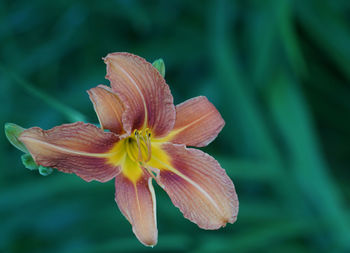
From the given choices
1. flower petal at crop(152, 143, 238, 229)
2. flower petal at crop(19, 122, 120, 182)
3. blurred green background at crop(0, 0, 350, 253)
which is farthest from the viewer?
Result: blurred green background at crop(0, 0, 350, 253)

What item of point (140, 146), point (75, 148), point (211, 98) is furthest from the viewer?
point (211, 98)

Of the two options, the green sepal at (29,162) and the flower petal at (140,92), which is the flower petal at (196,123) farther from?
the green sepal at (29,162)

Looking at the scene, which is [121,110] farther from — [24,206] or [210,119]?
[24,206]

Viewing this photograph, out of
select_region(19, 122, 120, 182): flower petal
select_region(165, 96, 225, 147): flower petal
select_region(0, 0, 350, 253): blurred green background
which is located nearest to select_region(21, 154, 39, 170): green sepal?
select_region(19, 122, 120, 182): flower petal

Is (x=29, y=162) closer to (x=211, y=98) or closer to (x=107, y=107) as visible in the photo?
(x=107, y=107)

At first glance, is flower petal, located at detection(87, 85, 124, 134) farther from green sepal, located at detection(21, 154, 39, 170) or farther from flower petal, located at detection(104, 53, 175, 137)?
green sepal, located at detection(21, 154, 39, 170)

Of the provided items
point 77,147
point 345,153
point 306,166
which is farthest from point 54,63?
point 345,153

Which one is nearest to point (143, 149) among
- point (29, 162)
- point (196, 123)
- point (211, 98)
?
point (196, 123)
